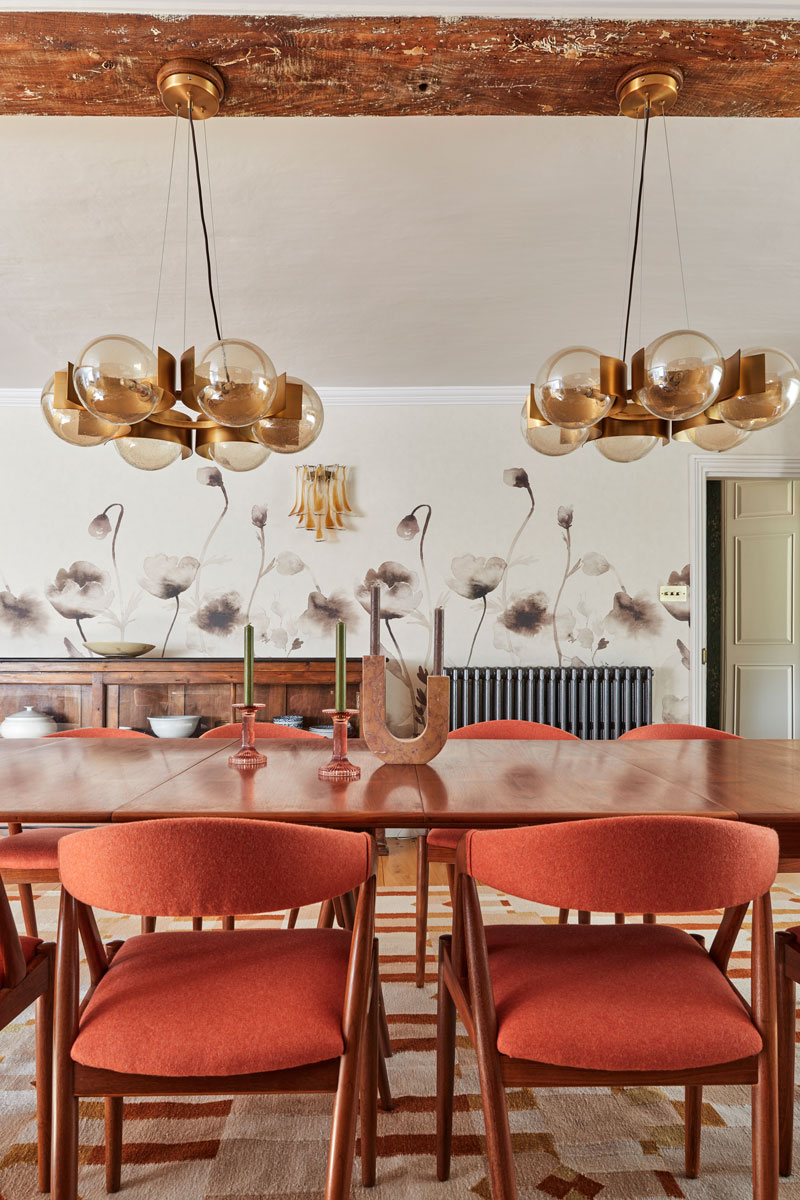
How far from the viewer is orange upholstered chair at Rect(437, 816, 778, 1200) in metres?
1.10

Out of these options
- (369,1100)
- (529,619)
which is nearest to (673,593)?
(529,619)

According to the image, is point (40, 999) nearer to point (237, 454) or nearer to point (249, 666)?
point (249, 666)

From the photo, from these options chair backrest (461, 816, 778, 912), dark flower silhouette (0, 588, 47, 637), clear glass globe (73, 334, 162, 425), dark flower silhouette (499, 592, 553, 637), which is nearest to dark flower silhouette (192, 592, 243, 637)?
dark flower silhouette (0, 588, 47, 637)

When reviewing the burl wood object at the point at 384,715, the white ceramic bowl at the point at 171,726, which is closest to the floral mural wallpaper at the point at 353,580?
the white ceramic bowl at the point at 171,726

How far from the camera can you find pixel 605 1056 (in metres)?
1.13

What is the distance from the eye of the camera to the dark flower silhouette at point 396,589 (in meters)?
4.73

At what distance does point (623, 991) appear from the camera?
126 cm

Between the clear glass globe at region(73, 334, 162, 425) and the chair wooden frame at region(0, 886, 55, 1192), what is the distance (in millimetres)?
1064

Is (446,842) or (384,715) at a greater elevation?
Result: (384,715)

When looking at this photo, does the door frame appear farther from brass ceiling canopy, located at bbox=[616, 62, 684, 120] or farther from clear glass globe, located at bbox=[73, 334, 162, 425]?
clear glass globe, located at bbox=[73, 334, 162, 425]

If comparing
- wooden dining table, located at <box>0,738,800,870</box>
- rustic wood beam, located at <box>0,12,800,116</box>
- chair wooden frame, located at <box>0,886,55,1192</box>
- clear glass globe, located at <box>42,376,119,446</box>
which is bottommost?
chair wooden frame, located at <box>0,886,55,1192</box>

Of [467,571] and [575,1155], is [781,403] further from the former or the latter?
[467,571]

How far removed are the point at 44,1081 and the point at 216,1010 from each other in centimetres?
54

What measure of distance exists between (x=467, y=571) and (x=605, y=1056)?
3690 millimetres
